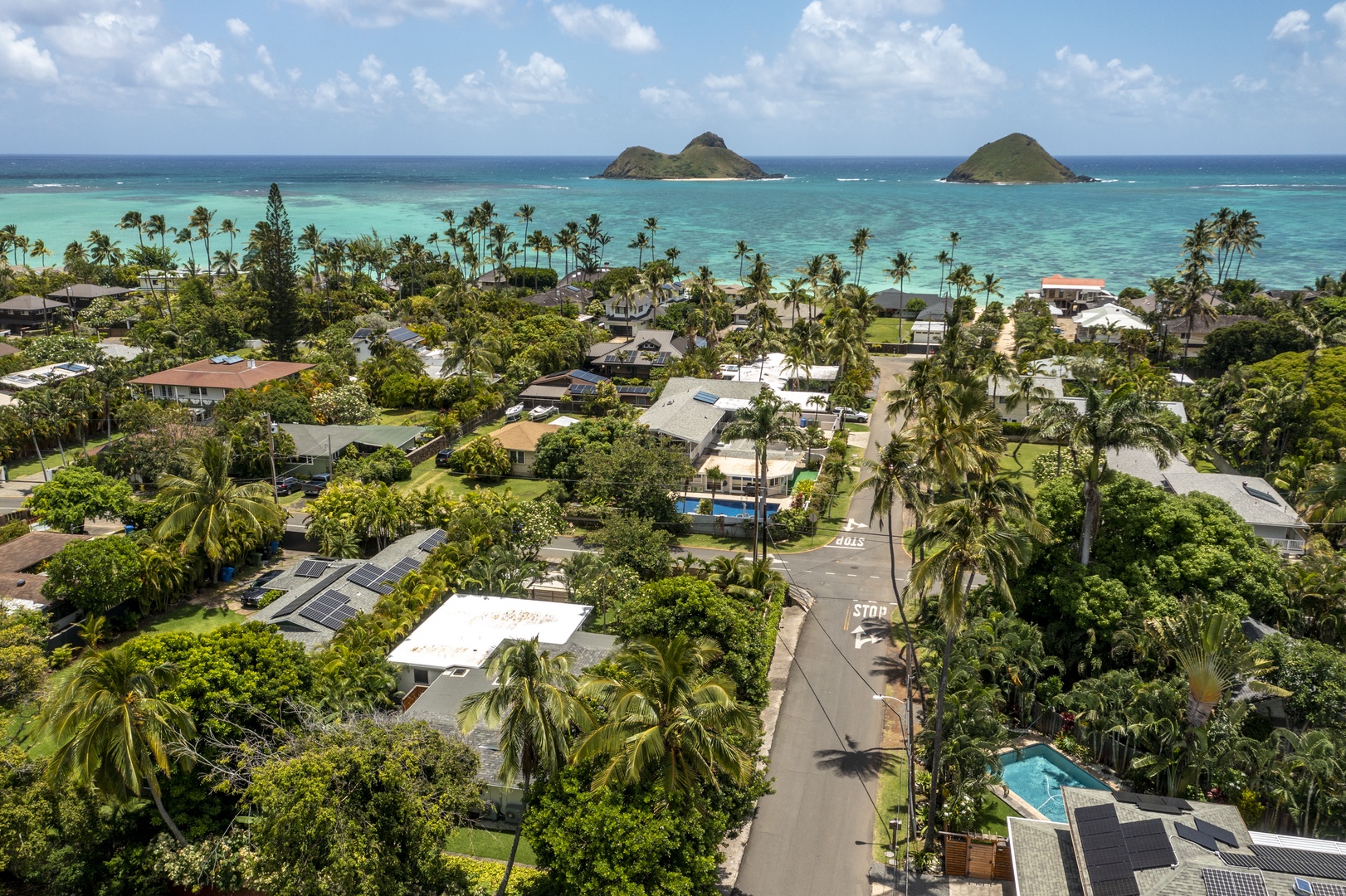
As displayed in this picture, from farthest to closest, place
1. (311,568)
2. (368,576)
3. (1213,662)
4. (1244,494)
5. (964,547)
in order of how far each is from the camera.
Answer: (1244,494) → (311,568) → (368,576) → (1213,662) → (964,547)

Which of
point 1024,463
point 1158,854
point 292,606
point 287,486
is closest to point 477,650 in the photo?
point 292,606

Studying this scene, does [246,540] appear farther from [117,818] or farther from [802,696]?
[802,696]

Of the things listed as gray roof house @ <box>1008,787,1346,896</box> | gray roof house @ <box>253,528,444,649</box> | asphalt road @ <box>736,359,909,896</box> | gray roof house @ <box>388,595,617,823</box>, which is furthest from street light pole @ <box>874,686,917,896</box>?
gray roof house @ <box>253,528,444,649</box>

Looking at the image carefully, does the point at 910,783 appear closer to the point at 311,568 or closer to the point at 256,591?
the point at 311,568

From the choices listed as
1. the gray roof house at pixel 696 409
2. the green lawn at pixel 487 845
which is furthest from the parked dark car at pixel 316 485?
the green lawn at pixel 487 845

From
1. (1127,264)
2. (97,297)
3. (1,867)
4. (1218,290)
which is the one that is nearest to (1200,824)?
(1,867)

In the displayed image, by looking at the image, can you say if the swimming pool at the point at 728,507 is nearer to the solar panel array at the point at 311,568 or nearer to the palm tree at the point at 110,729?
the solar panel array at the point at 311,568
